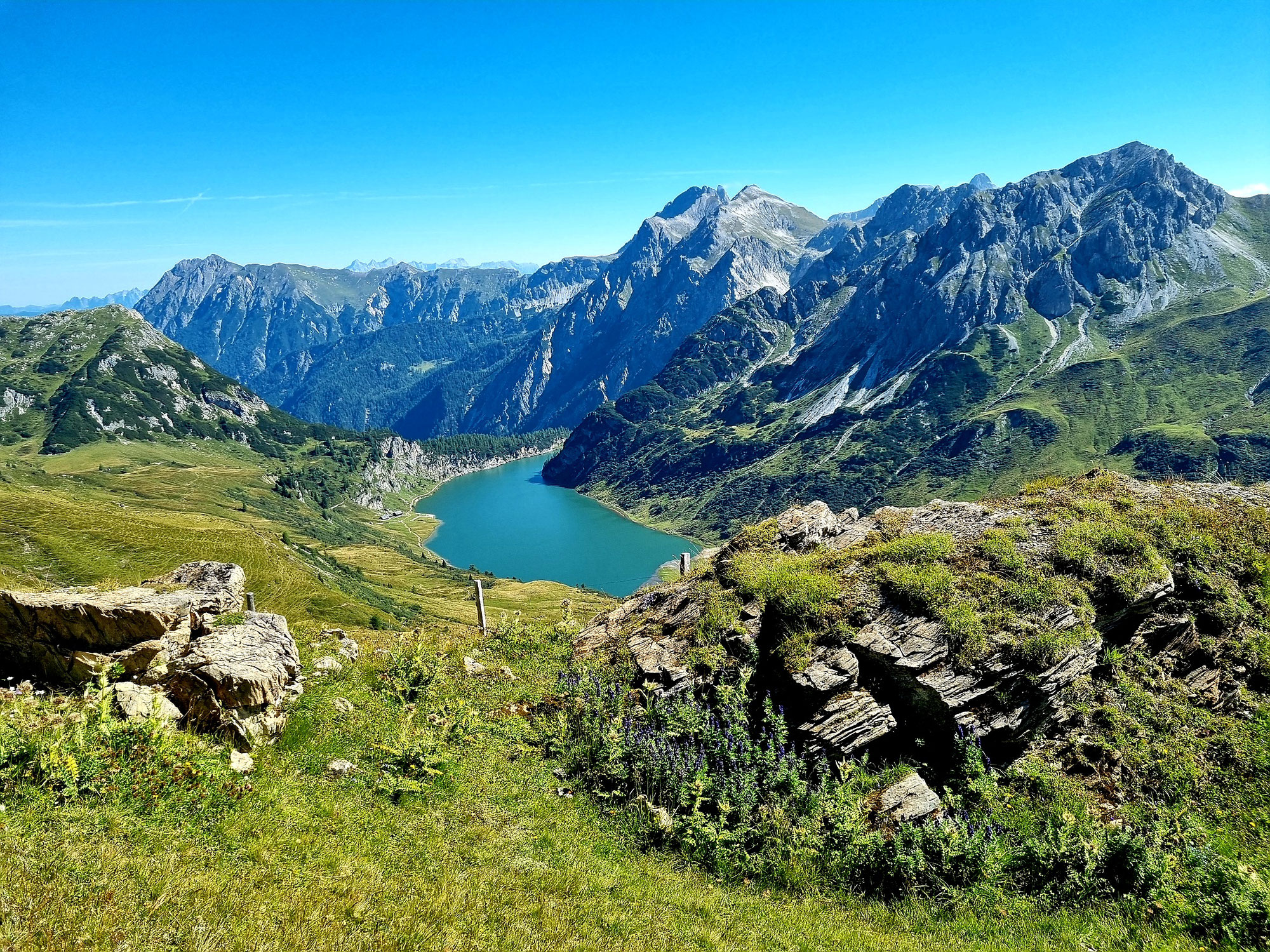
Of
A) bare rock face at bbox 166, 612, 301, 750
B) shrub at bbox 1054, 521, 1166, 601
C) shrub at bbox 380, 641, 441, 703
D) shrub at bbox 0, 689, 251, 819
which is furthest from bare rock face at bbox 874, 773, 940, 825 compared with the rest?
bare rock face at bbox 166, 612, 301, 750

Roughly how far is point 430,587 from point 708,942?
161756mm

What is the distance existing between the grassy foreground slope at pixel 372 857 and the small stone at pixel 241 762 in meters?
0.22

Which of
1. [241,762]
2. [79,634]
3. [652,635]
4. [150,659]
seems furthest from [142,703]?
[652,635]

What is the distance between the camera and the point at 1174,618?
54.2 feet

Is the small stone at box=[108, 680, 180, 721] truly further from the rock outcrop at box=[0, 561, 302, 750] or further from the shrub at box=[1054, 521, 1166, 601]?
the shrub at box=[1054, 521, 1166, 601]

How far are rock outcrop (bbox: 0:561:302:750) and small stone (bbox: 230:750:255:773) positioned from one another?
55 centimetres

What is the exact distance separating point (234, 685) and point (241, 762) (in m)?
1.80

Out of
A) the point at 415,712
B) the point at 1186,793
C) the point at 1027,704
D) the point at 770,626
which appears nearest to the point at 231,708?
the point at 415,712

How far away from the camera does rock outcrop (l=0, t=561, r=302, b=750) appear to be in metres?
11.6

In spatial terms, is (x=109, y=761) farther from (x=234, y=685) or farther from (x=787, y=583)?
(x=787, y=583)

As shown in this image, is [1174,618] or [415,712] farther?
[1174,618]

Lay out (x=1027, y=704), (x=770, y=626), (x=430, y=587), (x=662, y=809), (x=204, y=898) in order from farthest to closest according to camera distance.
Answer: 1. (x=430, y=587)
2. (x=770, y=626)
3. (x=1027, y=704)
4. (x=662, y=809)
5. (x=204, y=898)

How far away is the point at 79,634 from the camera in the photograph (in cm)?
1261

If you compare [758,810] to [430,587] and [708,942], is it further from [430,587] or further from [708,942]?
[430,587]
